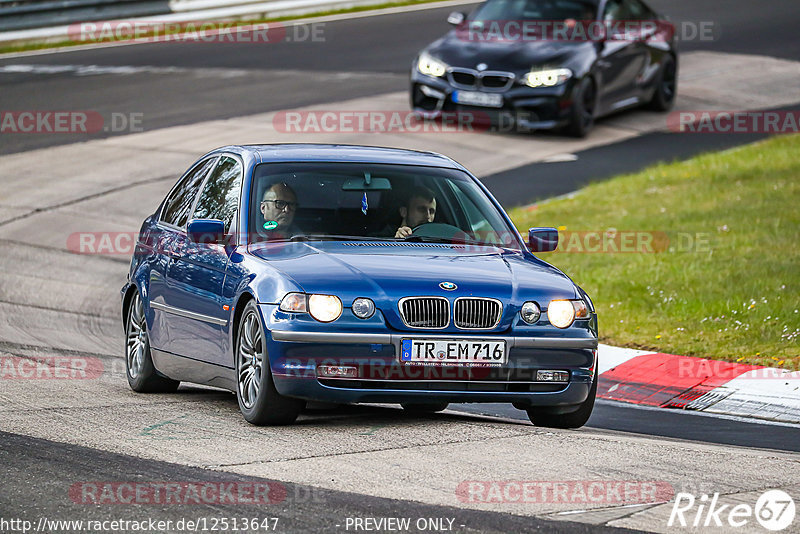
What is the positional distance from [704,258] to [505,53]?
7.25m

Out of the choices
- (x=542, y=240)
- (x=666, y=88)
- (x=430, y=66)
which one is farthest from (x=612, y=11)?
(x=542, y=240)

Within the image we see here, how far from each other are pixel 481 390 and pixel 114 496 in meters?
2.29

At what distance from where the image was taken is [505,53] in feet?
67.4

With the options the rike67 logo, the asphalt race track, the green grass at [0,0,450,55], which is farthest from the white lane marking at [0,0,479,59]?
the rike67 logo

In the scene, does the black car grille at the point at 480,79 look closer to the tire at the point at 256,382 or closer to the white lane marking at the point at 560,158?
the white lane marking at the point at 560,158

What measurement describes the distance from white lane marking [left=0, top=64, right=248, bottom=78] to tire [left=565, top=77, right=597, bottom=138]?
23.0ft

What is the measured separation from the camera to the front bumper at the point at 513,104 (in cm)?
2041

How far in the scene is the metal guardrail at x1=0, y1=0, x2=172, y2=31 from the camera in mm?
28891

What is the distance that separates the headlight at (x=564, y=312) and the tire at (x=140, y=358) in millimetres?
2881

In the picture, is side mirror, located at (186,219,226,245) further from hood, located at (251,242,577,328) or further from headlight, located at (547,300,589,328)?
headlight, located at (547,300,589,328)

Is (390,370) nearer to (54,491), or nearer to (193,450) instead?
(193,450)

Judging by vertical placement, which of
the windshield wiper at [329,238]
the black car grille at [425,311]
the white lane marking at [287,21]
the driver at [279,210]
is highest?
the driver at [279,210]

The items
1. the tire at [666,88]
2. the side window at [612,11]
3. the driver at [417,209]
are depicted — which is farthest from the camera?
the tire at [666,88]

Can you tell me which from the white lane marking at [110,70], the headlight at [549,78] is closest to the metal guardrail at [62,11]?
the white lane marking at [110,70]
